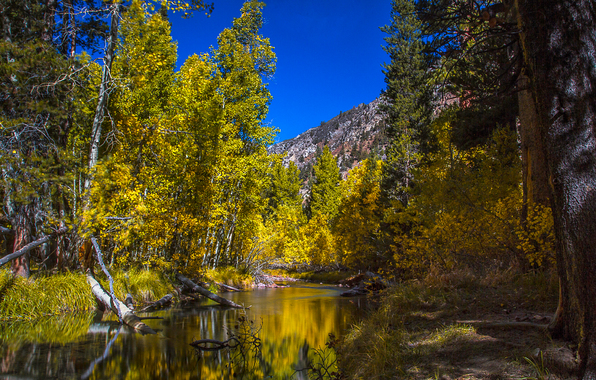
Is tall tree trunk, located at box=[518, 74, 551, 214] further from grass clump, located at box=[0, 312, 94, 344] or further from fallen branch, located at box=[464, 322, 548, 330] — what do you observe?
grass clump, located at box=[0, 312, 94, 344]

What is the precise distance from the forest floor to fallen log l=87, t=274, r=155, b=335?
4.46 metres

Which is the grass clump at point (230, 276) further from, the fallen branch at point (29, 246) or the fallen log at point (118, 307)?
the fallen branch at point (29, 246)

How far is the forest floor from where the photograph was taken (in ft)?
11.1

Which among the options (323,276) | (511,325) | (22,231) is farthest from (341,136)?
(511,325)

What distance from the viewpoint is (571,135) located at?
317 centimetres

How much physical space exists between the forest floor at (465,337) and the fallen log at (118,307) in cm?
446

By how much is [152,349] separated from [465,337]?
5.56 m

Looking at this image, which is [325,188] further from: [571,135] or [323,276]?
[571,135]

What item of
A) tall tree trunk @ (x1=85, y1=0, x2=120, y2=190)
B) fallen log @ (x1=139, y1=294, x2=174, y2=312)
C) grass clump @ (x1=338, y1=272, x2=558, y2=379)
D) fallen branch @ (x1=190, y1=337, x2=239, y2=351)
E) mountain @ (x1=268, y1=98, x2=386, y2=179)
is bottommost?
fallen branch @ (x1=190, y1=337, x2=239, y2=351)

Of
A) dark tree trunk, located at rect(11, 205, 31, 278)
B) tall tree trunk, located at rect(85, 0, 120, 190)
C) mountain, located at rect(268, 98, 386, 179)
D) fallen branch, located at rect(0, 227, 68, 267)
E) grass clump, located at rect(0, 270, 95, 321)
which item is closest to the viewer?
fallen branch, located at rect(0, 227, 68, 267)

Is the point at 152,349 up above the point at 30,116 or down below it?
below

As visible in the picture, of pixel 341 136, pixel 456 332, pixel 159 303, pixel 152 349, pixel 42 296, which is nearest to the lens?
pixel 456 332

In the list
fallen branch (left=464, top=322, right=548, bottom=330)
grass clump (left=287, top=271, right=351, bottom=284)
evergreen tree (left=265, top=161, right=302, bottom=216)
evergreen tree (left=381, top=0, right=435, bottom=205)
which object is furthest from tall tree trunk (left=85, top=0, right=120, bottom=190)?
evergreen tree (left=265, top=161, right=302, bottom=216)

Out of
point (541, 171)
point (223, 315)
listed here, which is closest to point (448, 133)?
point (541, 171)
